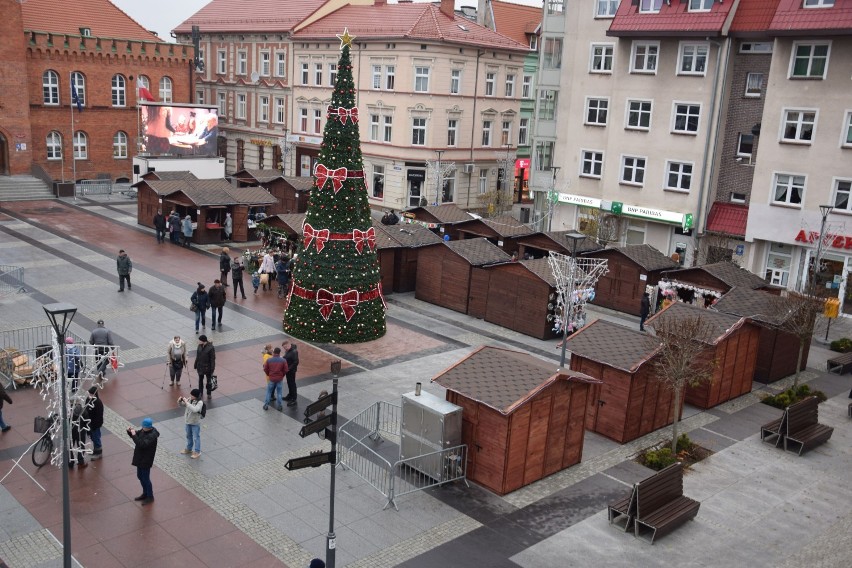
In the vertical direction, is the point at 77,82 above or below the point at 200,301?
above

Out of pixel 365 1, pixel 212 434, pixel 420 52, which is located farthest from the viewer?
pixel 365 1

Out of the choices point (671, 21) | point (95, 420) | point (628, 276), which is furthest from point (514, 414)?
point (671, 21)

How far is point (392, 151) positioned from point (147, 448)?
38.3m

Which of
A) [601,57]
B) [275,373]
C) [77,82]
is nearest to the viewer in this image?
[275,373]

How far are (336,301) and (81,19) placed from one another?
44574 mm

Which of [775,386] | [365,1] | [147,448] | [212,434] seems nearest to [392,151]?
[365,1]

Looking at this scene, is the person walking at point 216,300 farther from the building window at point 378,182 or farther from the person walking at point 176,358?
the building window at point 378,182

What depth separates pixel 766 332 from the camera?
22.7 metres

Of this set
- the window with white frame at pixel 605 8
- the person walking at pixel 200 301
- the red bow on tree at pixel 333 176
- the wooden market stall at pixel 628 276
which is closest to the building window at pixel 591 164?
the window with white frame at pixel 605 8

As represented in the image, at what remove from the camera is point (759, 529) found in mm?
14164

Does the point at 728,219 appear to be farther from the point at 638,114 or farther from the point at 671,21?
the point at 671,21

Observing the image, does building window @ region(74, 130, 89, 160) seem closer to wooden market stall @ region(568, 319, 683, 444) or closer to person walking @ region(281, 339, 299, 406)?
person walking @ region(281, 339, 299, 406)

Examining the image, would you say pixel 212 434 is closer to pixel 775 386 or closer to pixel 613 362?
pixel 613 362

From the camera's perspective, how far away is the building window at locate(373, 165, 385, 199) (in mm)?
50781
